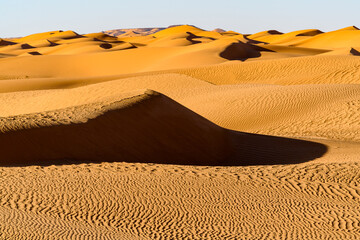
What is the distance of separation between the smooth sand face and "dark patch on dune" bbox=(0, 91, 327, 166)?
29 mm

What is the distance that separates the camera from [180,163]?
11.5 meters

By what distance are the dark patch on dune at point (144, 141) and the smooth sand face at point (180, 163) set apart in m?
0.03

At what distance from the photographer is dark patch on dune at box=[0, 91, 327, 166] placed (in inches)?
396

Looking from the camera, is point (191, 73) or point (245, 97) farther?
point (191, 73)

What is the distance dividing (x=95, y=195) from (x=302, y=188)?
3184 mm

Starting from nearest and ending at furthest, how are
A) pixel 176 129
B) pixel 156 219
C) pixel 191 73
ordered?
pixel 156 219
pixel 176 129
pixel 191 73

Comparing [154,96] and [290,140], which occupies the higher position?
[154,96]

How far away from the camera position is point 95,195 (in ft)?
23.7

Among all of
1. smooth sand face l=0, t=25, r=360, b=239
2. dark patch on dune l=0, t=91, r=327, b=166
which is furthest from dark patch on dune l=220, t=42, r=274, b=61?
dark patch on dune l=0, t=91, r=327, b=166

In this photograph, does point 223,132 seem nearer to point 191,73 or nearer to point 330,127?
point 330,127

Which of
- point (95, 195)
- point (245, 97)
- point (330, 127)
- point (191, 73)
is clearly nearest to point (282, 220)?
point (95, 195)

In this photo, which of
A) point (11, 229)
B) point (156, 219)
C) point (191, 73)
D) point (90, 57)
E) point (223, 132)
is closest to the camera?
point (11, 229)

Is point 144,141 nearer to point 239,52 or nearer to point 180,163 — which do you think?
point 180,163

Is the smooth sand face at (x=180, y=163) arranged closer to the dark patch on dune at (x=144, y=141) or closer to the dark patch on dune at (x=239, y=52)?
the dark patch on dune at (x=144, y=141)
